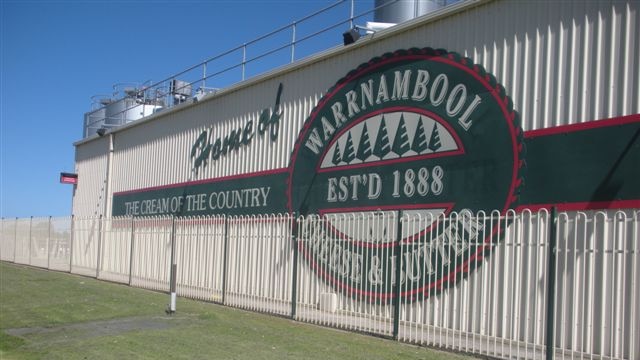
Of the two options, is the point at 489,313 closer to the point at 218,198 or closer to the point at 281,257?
the point at 281,257

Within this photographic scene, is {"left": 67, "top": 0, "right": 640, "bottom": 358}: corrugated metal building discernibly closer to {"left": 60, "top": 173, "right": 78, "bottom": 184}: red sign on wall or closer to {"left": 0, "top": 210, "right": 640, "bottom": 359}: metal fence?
{"left": 0, "top": 210, "right": 640, "bottom": 359}: metal fence

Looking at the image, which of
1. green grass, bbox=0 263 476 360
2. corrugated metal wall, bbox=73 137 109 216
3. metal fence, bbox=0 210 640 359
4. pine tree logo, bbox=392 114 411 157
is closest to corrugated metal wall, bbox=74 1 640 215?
pine tree logo, bbox=392 114 411 157

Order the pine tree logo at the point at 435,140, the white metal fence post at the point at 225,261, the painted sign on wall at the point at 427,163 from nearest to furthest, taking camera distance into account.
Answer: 1. the painted sign on wall at the point at 427,163
2. the pine tree logo at the point at 435,140
3. the white metal fence post at the point at 225,261

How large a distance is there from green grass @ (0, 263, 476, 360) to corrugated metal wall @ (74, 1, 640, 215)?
4.17 meters

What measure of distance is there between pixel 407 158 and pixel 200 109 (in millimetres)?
9572

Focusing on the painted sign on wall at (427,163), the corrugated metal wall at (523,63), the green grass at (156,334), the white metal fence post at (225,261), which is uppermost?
the corrugated metal wall at (523,63)

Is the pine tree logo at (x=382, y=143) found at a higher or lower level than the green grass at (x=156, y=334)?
higher

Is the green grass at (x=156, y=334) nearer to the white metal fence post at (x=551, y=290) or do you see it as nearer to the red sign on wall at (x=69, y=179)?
the white metal fence post at (x=551, y=290)

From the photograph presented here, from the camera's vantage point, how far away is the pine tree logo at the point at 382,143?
13.6 m

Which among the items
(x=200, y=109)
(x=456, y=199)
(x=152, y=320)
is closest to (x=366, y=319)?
(x=456, y=199)

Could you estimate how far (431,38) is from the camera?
42.2 ft

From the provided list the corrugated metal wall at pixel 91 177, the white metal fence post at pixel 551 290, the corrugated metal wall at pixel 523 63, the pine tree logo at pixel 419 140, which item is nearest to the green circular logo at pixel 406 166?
the pine tree logo at pixel 419 140

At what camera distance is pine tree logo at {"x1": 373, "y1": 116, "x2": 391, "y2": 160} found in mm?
13641

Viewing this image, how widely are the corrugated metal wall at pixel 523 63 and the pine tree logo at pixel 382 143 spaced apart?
159cm
